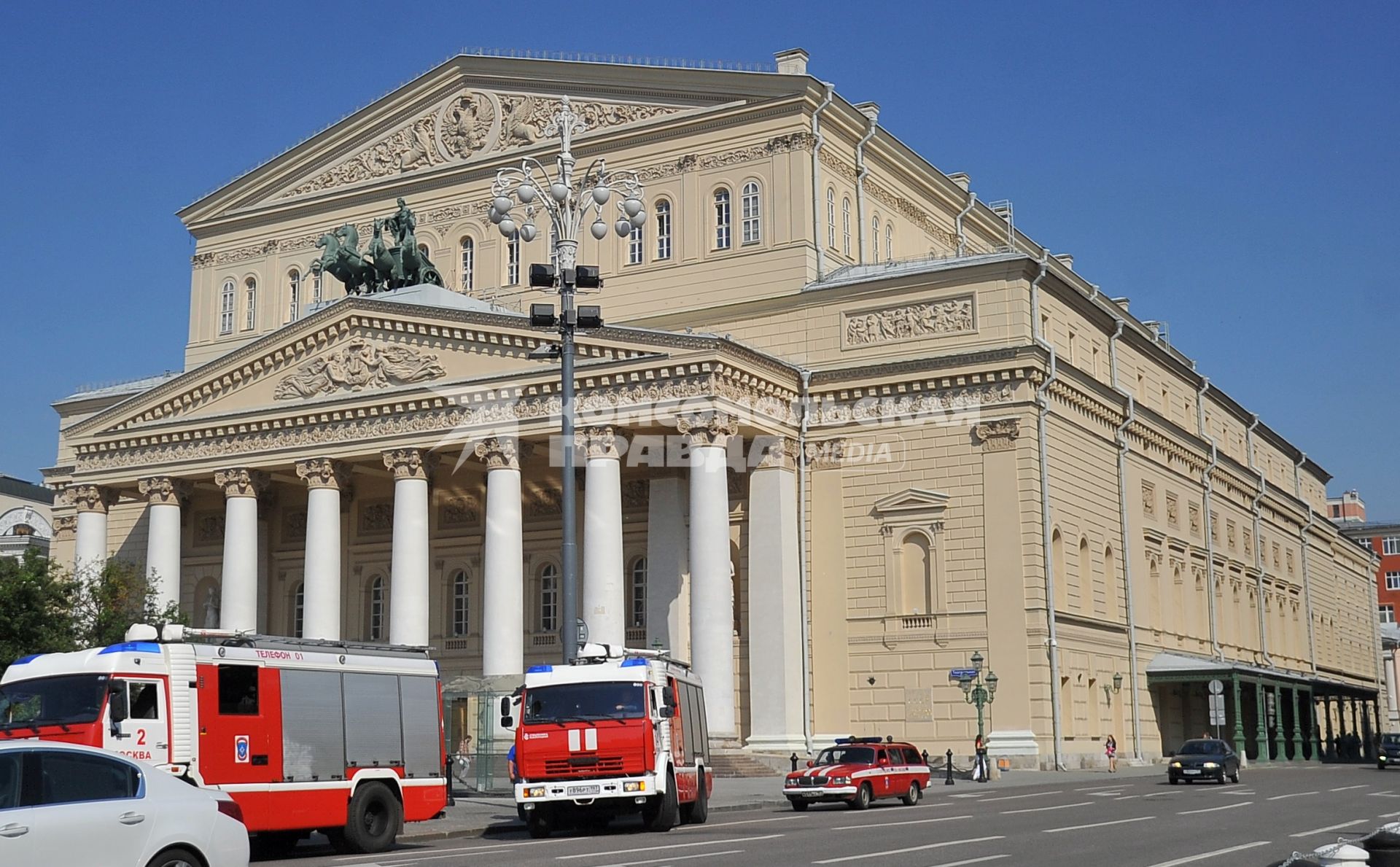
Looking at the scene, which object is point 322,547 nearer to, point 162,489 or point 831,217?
point 162,489

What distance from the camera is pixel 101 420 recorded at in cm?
5475

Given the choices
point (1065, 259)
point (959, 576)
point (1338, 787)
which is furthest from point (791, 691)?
point (1065, 259)

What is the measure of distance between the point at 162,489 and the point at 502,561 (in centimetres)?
1407

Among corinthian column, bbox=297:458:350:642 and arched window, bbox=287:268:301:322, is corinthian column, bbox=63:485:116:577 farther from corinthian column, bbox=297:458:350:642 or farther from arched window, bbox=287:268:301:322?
arched window, bbox=287:268:301:322

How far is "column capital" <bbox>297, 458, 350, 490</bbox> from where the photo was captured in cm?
5047

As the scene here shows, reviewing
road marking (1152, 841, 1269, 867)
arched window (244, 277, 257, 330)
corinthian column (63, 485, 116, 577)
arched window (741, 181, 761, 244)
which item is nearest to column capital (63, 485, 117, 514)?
corinthian column (63, 485, 116, 577)

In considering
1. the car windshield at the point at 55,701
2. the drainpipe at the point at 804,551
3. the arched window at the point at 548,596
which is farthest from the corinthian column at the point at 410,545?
the car windshield at the point at 55,701

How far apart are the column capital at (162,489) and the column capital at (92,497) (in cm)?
227

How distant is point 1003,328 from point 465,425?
52.6ft

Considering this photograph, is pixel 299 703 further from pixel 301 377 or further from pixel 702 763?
pixel 301 377

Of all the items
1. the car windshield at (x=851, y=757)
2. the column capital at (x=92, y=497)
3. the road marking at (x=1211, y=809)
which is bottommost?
the road marking at (x=1211, y=809)

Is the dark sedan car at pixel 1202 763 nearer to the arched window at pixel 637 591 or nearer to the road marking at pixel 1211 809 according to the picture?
the road marking at pixel 1211 809

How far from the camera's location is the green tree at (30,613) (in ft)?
127

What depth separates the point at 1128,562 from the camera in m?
51.9
